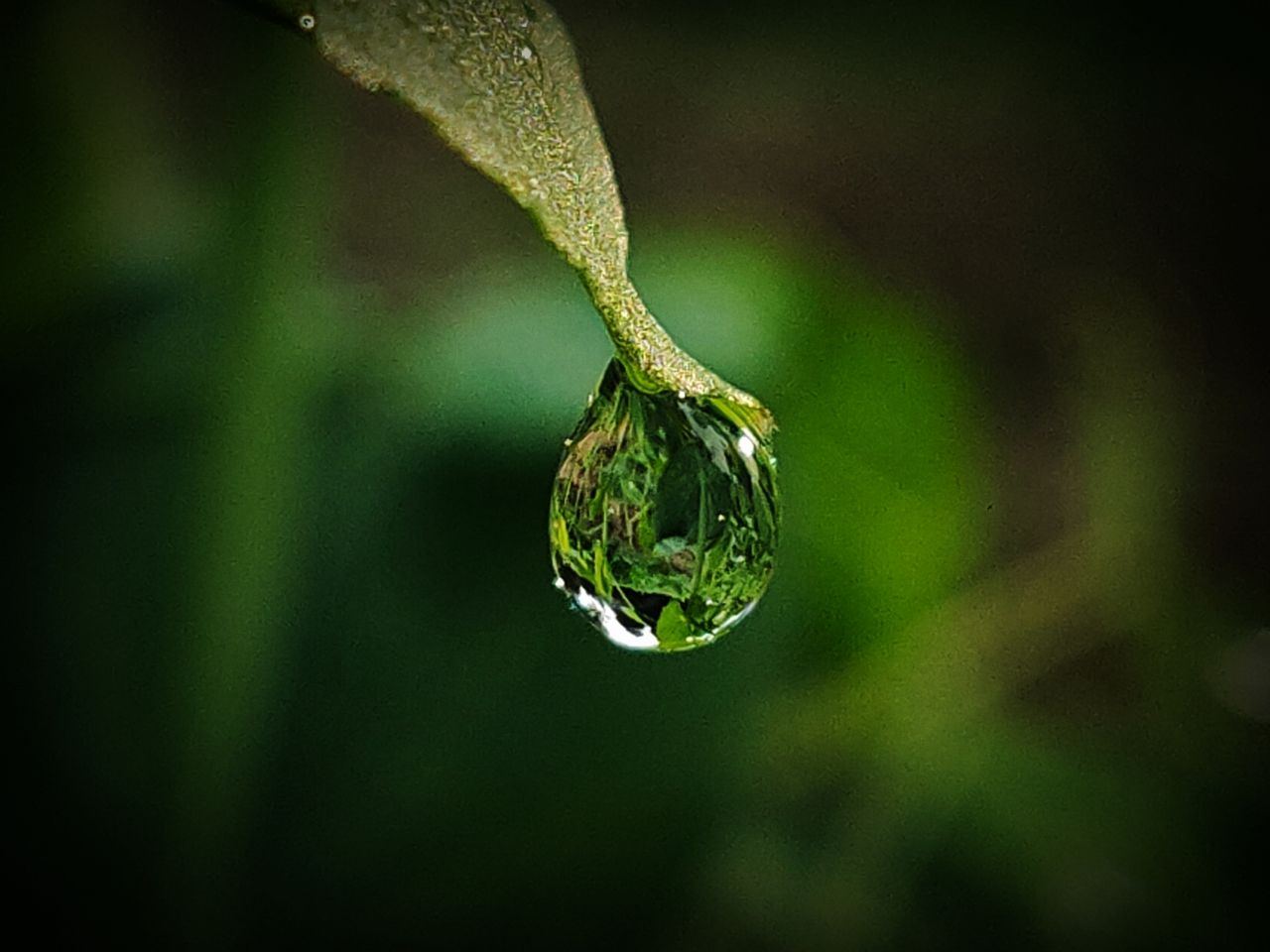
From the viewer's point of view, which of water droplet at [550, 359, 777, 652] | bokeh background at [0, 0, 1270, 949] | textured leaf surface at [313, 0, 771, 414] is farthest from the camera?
bokeh background at [0, 0, 1270, 949]

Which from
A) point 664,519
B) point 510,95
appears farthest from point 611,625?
point 510,95

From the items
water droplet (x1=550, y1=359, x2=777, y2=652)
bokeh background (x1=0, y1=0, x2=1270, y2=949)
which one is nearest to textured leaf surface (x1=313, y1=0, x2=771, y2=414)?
water droplet (x1=550, y1=359, x2=777, y2=652)

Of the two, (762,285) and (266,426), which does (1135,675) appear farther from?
(266,426)

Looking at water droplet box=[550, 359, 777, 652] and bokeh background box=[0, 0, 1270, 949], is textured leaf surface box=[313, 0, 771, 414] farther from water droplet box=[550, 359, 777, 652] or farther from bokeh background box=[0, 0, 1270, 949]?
bokeh background box=[0, 0, 1270, 949]

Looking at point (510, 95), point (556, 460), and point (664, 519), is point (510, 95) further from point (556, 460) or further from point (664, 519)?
point (556, 460)

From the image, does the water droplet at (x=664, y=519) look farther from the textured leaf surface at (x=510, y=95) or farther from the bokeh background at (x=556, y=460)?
the bokeh background at (x=556, y=460)
